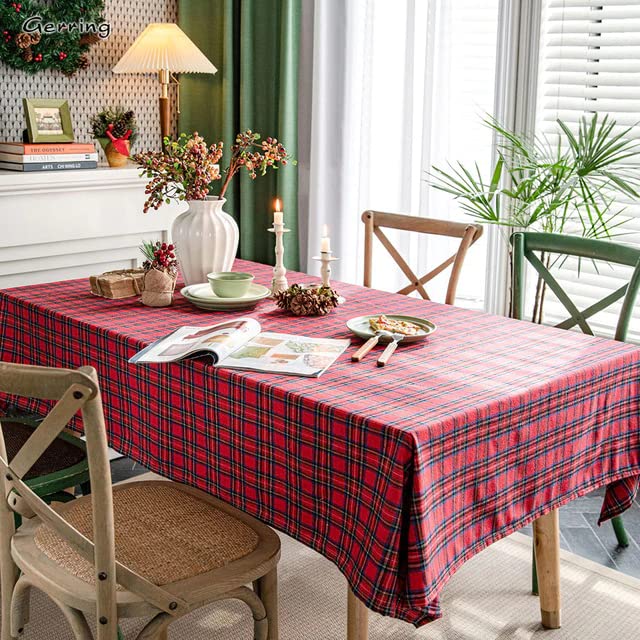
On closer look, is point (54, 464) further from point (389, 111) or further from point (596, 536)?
point (389, 111)

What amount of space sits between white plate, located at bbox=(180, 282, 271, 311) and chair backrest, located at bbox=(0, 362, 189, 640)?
80cm

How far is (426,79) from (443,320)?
1557 millimetres

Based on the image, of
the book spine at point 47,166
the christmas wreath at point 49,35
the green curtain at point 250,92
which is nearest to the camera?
the book spine at point 47,166

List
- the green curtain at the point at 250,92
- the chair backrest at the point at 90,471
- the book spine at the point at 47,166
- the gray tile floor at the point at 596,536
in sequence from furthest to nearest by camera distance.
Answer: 1. the green curtain at the point at 250,92
2. the book spine at the point at 47,166
3. the gray tile floor at the point at 596,536
4. the chair backrest at the point at 90,471

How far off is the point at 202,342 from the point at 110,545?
545mm

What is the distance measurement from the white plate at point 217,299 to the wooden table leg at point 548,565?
91 centimetres

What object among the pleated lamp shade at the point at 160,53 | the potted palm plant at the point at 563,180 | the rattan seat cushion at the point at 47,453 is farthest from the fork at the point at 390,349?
the pleated lamp shade at the point at 160,53

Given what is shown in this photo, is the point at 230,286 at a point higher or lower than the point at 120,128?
lower

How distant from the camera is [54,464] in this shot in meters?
2.13

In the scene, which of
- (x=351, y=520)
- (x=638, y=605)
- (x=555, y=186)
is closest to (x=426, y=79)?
(x=555, y=186)

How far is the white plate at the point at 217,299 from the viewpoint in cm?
231

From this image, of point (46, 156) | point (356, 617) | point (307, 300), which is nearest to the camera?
point (356, 617)

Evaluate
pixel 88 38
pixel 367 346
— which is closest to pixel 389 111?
pixel 88 38

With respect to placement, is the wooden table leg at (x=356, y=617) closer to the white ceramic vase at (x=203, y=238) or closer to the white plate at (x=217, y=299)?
the white plate at (x=217, y=299)
